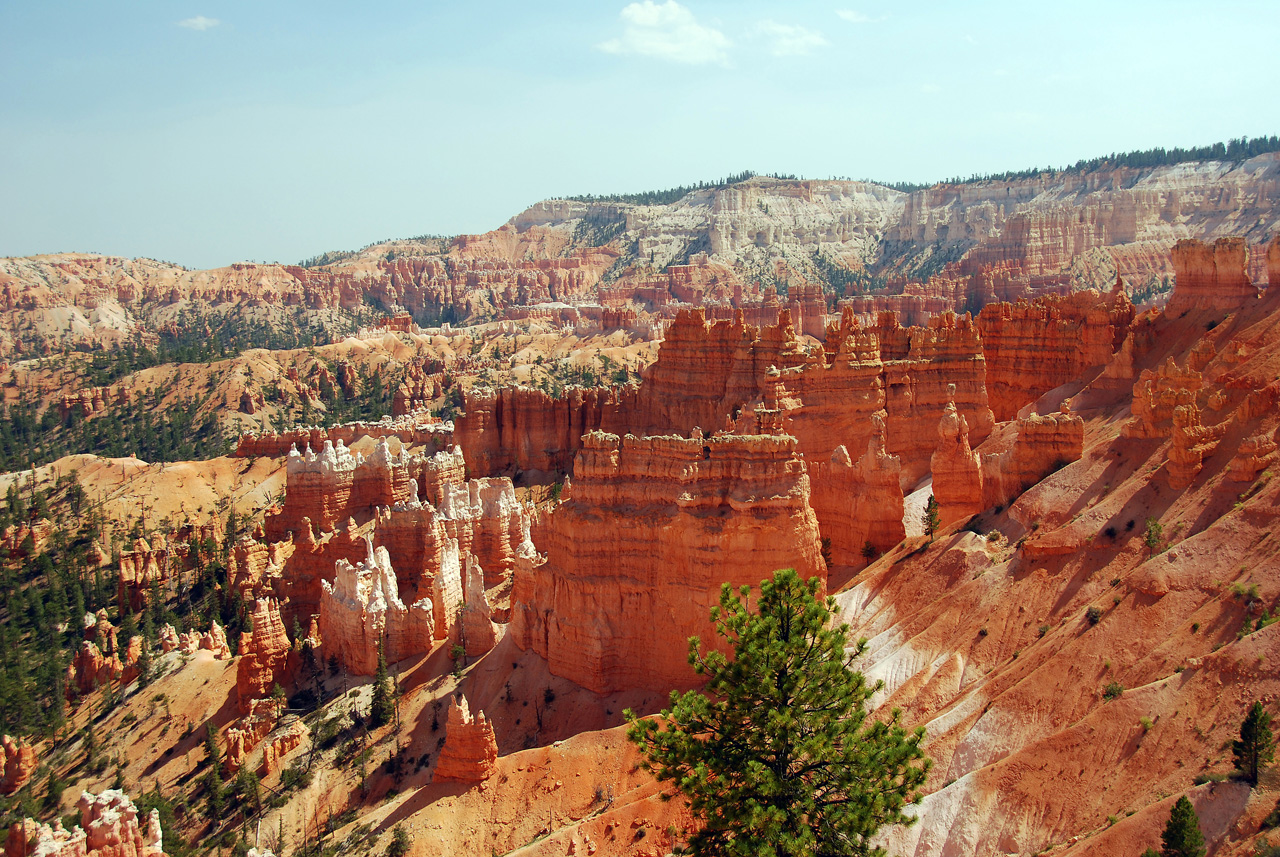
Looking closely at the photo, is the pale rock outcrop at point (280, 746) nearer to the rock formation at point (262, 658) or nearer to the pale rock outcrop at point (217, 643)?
the rock formation at point (262, 658)

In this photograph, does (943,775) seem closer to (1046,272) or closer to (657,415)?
(657,415)

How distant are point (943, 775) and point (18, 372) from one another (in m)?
139

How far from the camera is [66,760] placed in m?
39.6

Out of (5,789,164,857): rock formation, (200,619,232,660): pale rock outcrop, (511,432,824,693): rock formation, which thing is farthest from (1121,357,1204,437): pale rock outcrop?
(200,619,232,660): pale rock outcrop

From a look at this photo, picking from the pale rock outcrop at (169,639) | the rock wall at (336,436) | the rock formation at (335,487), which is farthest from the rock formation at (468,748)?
the rock wall at (336,436)

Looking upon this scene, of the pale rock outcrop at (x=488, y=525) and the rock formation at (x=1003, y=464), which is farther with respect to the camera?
the pale rock outcrop at (x=488, y=525)

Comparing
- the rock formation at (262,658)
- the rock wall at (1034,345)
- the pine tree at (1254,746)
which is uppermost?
the rock wall at (1034,345)

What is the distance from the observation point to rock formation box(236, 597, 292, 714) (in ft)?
125

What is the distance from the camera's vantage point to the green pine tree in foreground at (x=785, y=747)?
15500 millimetres

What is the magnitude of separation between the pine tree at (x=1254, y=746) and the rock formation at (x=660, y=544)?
13.6 meters

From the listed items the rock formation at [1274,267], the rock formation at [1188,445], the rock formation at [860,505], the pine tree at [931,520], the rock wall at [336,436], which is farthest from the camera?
the rock wall at [336,436]

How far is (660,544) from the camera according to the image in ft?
97.5

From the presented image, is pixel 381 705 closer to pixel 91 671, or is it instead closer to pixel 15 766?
pixel 15 766

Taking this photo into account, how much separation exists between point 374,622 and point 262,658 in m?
5.23
